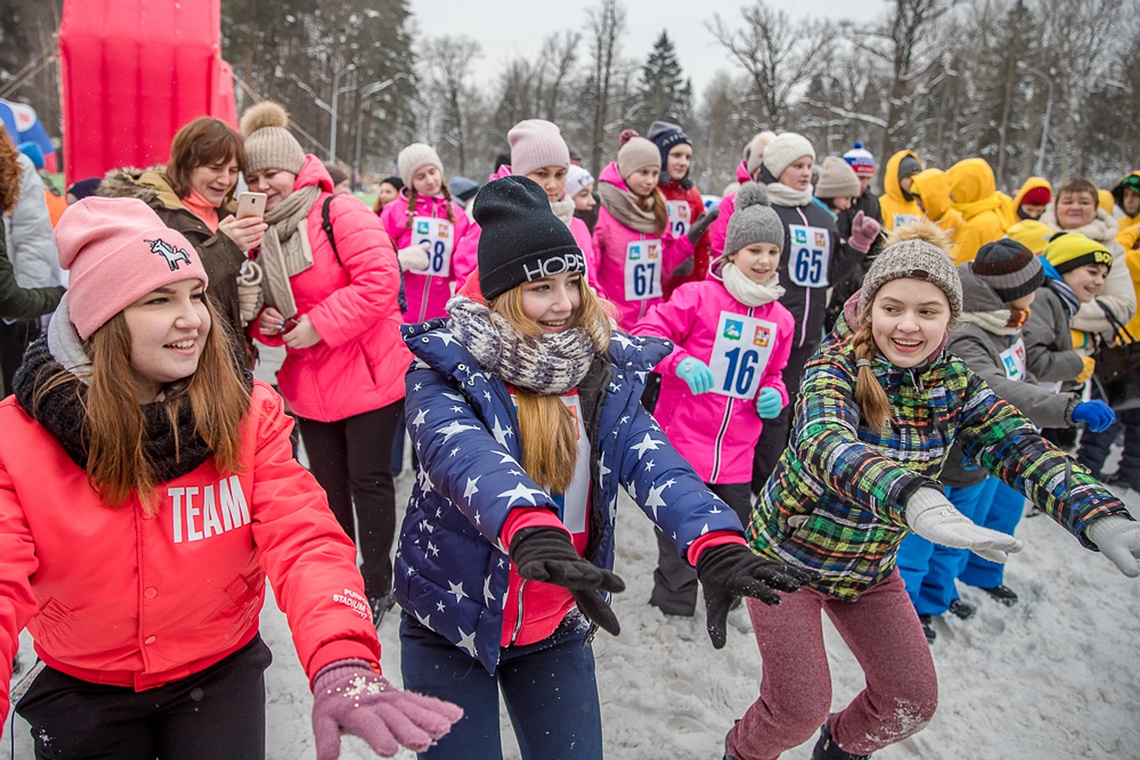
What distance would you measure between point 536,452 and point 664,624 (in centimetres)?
236

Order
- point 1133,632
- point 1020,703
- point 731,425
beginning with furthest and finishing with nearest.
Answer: point 1133,632, point 731,425, point 1020,703

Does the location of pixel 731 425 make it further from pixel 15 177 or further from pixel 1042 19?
pixel 1042 19

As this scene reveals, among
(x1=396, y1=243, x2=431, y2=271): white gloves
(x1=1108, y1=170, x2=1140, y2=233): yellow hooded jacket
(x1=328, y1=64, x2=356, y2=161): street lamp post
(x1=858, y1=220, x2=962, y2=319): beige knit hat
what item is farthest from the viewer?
(x1=328, y1=64, x2=356, y2=161): street lamp post

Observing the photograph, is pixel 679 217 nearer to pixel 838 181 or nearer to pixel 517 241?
pixel 838 181

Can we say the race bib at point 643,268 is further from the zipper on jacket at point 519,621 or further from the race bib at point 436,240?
the zipper on jacket at point 519,621

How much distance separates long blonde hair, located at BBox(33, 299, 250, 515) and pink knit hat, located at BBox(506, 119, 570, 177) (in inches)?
102

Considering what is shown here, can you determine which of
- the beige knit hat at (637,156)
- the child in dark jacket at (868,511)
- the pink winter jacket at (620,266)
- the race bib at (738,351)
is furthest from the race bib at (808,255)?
the child in dark jacket at (868,511)

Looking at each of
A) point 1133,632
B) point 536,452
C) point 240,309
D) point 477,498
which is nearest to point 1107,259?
point 1133,632

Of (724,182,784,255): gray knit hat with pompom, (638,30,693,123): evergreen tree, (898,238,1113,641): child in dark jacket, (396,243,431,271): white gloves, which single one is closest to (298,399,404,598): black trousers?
(396,243,431,271): white gloves

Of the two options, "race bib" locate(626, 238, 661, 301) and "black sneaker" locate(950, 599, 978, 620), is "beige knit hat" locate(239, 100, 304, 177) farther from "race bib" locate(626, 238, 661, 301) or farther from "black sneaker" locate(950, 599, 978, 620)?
"black sneaker" locate(950, 599, 978, 620)

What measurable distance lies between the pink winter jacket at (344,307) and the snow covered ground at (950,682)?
1.22m

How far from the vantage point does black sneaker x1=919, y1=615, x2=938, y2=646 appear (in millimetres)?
4031

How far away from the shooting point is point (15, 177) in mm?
3443

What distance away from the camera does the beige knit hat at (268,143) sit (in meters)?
3.42
